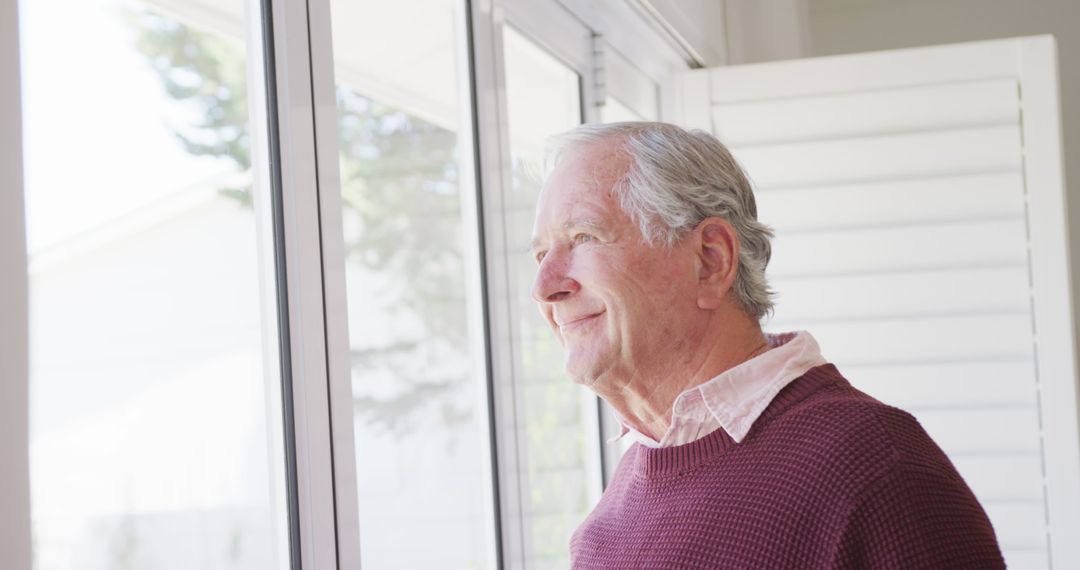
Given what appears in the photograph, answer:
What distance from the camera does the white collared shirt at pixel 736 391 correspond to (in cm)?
99

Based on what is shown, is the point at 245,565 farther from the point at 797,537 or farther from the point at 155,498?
the point at 797,537

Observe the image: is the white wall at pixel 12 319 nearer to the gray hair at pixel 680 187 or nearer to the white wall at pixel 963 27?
the gray hair at pixel 680 187

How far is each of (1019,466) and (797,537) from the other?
168 cm

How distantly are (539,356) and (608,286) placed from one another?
89 centimetres

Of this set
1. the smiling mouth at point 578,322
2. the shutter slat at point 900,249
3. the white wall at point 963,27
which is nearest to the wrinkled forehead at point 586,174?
the smiling mouth at point 578,322

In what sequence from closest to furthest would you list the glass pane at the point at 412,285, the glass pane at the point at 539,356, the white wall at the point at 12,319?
the white wall at the point at 12,319 < the glass pane at the point at 412,285 < the glass pane at the point at 539,356

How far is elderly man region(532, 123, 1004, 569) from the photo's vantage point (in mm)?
913

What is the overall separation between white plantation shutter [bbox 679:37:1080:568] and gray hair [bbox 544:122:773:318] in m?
1.42

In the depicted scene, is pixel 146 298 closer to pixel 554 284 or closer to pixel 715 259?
pixel 554 284

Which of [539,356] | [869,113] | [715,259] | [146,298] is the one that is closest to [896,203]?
[869,113]

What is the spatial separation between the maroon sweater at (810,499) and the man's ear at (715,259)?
113 mm

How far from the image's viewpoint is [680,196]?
1.02m

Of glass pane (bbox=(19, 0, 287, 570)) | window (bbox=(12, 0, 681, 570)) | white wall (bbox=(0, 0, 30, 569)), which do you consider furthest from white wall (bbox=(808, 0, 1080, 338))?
white wall (bbox=(0, 0, 30, 569))

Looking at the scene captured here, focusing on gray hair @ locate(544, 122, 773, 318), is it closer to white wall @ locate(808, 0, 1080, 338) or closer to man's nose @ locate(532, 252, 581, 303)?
man's nose @ locate(532, 252, 581, 303)
